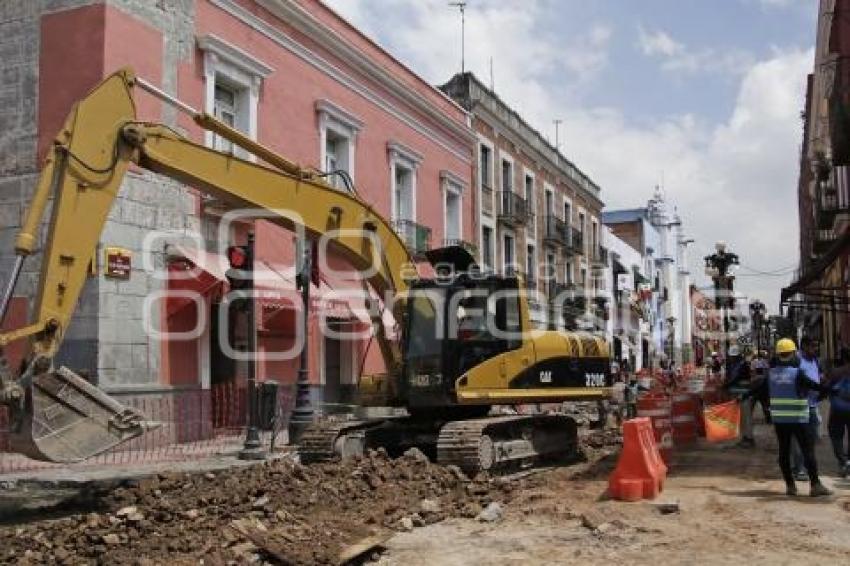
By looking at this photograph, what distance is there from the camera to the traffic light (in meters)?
13.0

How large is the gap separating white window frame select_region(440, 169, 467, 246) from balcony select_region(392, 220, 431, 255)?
283 centimetres

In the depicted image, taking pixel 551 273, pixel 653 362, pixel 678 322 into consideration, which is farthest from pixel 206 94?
pixel 678 322

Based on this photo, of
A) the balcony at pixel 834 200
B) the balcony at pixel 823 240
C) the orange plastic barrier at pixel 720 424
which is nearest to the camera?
the orange plastic barrier at pixel 720 424

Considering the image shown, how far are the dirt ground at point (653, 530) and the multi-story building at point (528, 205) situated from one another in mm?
16144

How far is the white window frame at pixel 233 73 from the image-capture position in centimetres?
1736

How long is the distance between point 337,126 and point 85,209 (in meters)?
14.0

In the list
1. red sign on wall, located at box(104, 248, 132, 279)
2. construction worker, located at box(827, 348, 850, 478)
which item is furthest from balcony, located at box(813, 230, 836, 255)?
red sign on wall, located at box(104, 248, 132, 279)

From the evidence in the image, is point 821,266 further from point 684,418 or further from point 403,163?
point 403,163

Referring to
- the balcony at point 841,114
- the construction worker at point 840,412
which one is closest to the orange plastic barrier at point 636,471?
the construction worker at point 840,412

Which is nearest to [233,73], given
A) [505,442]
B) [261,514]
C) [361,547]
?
[505,442]

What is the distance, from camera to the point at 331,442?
36.1ft

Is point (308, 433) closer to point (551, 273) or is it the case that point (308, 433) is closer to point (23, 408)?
point (23, 408)

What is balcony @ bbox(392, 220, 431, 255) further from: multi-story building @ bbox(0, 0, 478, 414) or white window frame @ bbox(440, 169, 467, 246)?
white window frame @ bbox(440, 169, 467, 246)

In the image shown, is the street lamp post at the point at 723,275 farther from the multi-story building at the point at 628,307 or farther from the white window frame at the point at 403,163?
the multi-story building at the point at 628,307
